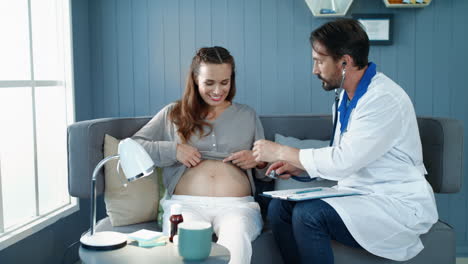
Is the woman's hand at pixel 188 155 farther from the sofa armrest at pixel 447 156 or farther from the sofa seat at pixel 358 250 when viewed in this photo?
the sofa armrest at pixel 447 156

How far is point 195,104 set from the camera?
2455mm

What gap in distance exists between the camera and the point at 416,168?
2.02 m

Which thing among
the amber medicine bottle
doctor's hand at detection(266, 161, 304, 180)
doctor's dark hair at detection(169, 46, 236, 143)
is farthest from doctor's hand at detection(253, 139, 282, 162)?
the amber medicine bottle

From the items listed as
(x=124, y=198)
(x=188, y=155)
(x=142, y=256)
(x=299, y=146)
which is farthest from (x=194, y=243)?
(x=299, y=146)

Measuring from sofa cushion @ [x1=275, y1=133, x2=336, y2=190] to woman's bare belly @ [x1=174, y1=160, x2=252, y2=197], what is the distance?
0.75ft

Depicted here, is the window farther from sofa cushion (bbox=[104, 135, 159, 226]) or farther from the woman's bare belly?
the woman's bare belly

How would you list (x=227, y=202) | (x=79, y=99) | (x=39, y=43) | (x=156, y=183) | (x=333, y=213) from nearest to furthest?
(x=333, y=213), (x=227, y=202), (x=156, y=183), (x=39, y=43), (x=79, y=99)

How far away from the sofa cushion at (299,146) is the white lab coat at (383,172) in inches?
17.6

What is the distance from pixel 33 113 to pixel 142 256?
135 centimetres

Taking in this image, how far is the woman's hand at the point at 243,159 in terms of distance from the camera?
230 cm

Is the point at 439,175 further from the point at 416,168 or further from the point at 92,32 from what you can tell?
the point at 92,32

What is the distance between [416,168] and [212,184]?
87cm

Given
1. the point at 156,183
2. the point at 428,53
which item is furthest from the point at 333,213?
the point at 428,53

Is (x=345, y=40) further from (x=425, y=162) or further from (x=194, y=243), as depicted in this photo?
(x=194, y=243)
